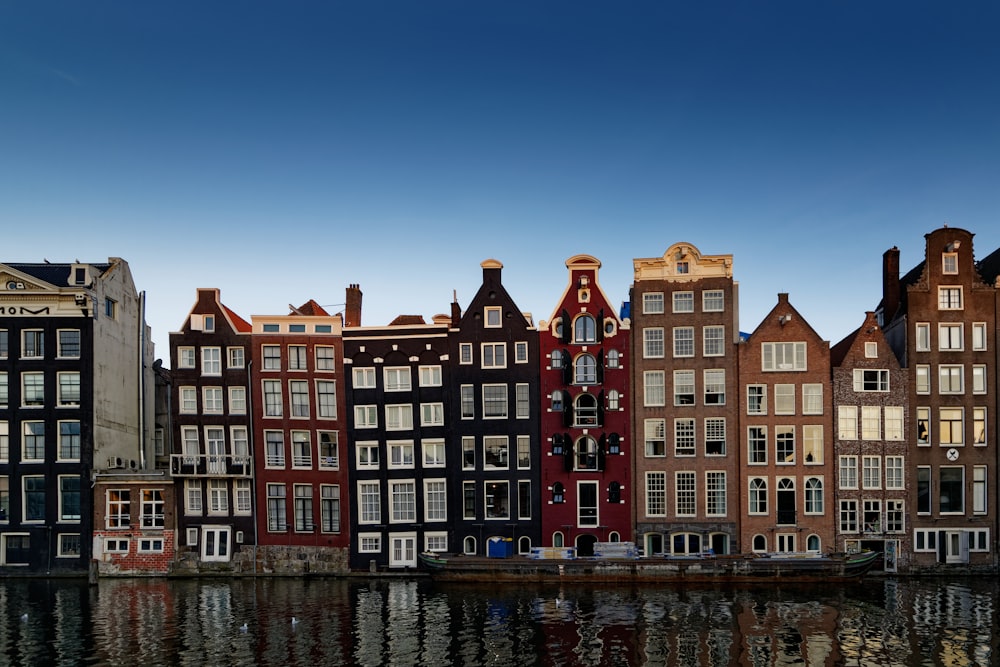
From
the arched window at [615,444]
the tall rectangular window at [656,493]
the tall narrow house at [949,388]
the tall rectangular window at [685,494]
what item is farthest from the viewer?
the arched window at [615,444]

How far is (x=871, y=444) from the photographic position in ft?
214

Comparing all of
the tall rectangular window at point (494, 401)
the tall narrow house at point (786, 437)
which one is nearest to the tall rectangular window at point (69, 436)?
the tall rectangular window at point (494, 401)

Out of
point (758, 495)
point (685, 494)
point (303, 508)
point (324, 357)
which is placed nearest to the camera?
point (758, 495)

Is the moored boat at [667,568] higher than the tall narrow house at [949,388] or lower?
lower

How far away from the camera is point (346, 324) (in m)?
72.7

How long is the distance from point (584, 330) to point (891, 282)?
2744 cm

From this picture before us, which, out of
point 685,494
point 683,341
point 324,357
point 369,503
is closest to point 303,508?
point 369,503

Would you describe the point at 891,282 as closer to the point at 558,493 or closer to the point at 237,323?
the point at 558,493

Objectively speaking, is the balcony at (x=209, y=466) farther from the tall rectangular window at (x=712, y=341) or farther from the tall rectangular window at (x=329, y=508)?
the tall rectangular window at (x=712, y=341)

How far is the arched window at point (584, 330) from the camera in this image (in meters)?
68.3

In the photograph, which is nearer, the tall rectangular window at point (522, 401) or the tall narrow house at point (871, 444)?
the tall narrow house at point (871, 444)

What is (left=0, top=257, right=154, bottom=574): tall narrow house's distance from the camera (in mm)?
67625

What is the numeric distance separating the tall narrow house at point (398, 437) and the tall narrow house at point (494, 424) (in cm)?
124

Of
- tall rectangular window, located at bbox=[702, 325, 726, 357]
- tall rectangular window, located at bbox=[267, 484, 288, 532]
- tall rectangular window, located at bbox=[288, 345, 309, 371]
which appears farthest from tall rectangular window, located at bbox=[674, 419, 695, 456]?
tall rectangular window, located at bbox=[267, 484, 288, 532]
